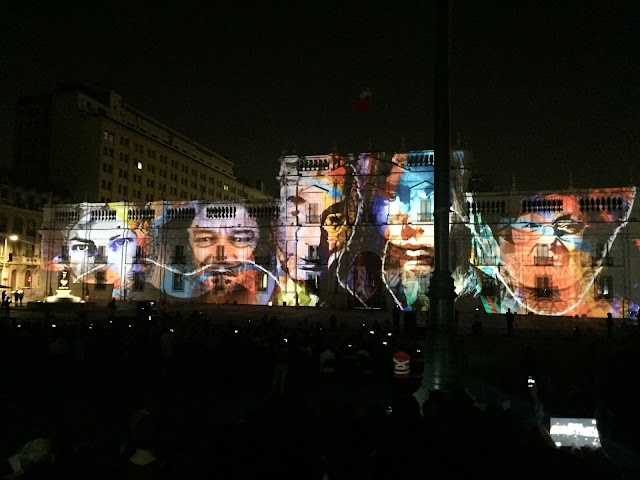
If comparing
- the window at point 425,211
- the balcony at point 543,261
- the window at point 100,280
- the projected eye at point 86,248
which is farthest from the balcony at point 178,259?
the balcony at point 543,261

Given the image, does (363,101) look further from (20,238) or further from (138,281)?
(20,238)

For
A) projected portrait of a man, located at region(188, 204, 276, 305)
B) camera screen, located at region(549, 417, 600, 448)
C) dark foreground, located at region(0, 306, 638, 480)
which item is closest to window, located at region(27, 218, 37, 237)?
projected portrait of a man, located at region(188, 204, 276, 305)

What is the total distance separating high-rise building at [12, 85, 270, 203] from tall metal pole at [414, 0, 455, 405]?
47125 mm

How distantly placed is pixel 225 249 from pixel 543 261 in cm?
2140

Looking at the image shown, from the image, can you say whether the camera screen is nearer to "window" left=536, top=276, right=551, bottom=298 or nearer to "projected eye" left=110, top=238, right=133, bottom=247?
"window" left=536, top=276, right=551, bottom=298

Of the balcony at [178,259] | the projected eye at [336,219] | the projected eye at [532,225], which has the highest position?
the projected eye at [336,219]

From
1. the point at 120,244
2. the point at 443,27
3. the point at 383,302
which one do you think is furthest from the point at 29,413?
the point at 120,244

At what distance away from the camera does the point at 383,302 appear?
33.9 m

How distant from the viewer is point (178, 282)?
38719 millimetres

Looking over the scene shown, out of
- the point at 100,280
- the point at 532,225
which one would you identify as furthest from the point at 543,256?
the point at 100,280

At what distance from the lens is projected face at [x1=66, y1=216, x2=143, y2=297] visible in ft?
131

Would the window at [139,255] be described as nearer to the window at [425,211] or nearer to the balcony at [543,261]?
the window at [425,211]

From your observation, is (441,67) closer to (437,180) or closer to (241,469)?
(437,180)

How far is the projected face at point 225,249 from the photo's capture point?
3709 cm
